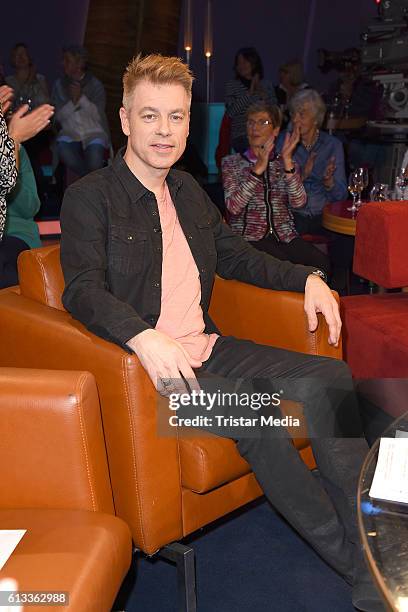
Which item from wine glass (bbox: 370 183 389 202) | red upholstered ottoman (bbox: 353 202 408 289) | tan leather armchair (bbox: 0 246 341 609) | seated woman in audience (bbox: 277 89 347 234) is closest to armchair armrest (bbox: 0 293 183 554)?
tan leather armchair (bbox: 0 246 341 609)

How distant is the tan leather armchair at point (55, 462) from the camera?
1.64m

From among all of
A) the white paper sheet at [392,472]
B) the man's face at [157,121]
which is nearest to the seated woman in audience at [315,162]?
the man's face at [157,121]

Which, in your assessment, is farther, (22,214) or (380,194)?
(380,194)

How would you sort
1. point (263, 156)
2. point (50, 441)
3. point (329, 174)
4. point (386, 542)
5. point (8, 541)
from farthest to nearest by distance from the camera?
point (329, 174) → point (263, 156) → point (50, 441) → point (8, 541) → point (386, 542)

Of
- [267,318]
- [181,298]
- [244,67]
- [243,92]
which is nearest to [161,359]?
[181,298]

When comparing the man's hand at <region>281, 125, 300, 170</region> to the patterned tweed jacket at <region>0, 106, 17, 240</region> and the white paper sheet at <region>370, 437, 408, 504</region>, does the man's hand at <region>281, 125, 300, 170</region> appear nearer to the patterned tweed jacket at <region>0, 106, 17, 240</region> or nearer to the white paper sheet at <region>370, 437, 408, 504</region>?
the patterned tweed jacket at <region>0, 106, 17, 240</region>

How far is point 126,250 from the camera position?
223cm

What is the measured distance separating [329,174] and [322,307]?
232cm

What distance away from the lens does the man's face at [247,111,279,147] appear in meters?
3.73

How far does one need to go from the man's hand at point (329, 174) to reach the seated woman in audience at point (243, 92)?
181cm

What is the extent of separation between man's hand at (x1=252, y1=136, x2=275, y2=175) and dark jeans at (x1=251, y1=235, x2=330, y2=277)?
335 mm

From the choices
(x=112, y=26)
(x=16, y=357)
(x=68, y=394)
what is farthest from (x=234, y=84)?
(x=68, y=394)

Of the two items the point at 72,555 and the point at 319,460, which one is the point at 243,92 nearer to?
the point at 319,460

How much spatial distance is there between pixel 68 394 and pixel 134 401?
0.26 meters
